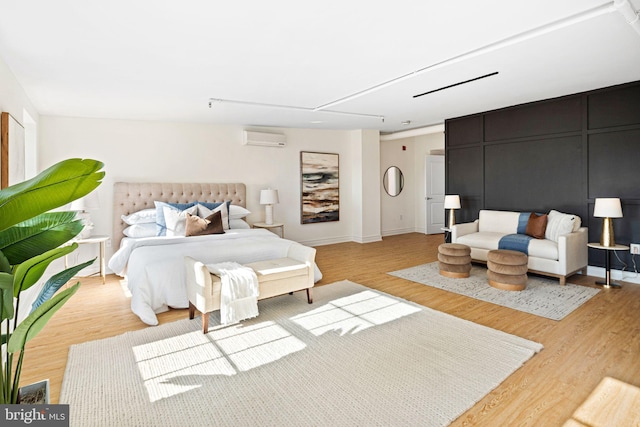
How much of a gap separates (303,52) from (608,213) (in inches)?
153

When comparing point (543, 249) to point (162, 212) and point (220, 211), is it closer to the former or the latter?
point (220, 211)

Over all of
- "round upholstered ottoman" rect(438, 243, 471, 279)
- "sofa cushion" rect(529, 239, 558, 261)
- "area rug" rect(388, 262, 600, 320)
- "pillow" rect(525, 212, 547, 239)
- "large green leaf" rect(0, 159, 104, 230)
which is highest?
"large green leaf" rect(0, 159, 104, 230)

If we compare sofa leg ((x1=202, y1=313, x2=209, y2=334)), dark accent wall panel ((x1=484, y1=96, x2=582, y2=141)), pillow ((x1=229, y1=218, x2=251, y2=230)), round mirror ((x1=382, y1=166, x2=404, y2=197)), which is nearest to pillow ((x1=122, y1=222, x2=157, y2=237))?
pillow ((x1=229, y1=218, x2=251, y2=230))

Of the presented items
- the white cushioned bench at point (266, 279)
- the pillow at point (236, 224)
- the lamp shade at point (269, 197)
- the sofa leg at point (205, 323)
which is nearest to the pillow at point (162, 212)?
the pillow at point (236, 224)

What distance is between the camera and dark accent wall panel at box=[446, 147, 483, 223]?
233 inches

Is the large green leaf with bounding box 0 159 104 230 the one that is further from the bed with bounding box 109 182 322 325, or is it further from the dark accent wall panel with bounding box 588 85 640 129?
the dark accent wall panel with bounding box 588 85 640 129

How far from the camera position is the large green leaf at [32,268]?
0.96 m

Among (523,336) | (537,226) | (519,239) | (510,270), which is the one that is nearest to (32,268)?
(523,336)

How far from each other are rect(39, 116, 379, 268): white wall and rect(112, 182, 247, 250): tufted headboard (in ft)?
0.52

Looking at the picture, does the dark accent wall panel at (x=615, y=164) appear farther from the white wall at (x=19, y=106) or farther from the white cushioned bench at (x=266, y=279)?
the white wall at (x=19, y=106)

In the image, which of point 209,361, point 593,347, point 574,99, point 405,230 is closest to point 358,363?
A: point 209,361

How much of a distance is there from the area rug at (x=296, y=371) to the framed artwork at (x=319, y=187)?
384 centimetres

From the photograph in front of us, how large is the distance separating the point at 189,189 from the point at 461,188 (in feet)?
15.7

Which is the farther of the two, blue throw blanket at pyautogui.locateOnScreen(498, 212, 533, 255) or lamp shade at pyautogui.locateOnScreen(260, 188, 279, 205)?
lamp shade at pyautogui.locateOnScreen(260, 188, 279, 205)
